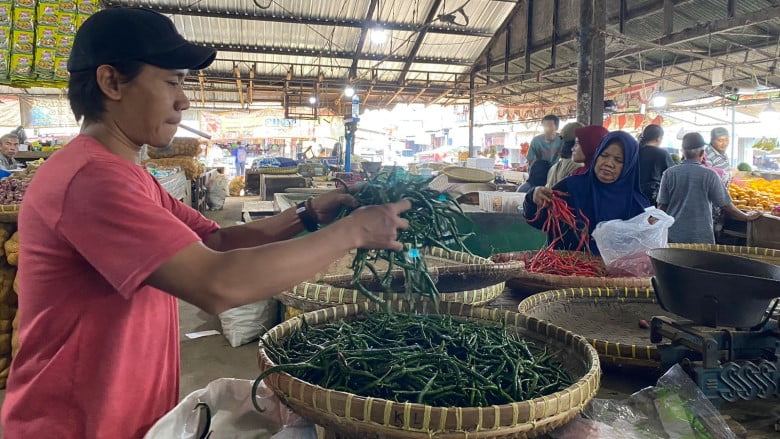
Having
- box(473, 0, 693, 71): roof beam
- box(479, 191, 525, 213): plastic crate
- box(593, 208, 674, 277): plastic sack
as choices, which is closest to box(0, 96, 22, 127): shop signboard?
box(473, 0, 693, 71): roof beam

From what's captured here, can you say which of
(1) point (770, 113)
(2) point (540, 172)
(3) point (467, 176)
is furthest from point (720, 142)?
(1) point (770, 113)

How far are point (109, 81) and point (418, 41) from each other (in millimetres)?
12897

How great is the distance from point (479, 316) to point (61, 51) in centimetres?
427

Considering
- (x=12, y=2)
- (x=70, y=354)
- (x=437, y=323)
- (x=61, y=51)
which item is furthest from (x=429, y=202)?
(x=12, y=2)

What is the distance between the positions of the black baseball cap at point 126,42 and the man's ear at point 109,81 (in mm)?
17

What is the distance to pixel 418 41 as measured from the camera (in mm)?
13219

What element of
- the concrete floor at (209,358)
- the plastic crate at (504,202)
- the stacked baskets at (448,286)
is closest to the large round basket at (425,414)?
the stacked baskets at (448,286)

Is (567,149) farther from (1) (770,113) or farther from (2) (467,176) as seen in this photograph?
(1) (770,113)

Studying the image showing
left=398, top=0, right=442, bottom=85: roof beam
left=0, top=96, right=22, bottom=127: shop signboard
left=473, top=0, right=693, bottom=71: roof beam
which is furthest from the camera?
left=0, top=96, right=22, bottom=127: shop signboard

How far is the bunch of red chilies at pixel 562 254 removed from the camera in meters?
2.73

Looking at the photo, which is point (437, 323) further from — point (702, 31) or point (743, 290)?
point (702, 31)

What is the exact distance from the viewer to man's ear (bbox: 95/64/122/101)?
3.76 feet

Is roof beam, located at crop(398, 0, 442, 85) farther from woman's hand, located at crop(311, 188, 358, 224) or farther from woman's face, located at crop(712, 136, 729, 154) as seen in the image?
woman's hand, located at crop(311, 188, 358, 224)

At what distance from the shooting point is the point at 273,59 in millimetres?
14211
